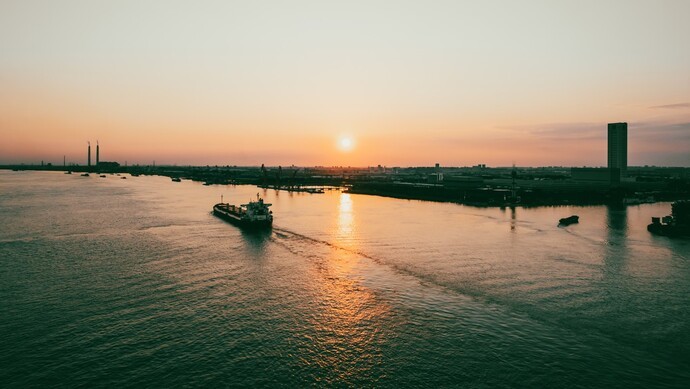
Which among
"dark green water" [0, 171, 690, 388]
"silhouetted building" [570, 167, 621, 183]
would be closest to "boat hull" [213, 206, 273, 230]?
"dark green water" [0, 171, 690, 388]

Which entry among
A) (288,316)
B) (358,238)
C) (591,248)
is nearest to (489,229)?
(591,248)

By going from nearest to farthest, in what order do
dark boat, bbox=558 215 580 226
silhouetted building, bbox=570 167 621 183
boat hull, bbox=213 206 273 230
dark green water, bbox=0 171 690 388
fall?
dark green water, bbox=0 171 690 388 < boat hull, bbox=213 206 273 230 < dark boat, bbox=558 215 580 226 < silhouetted building, bbox=570 167 621 183

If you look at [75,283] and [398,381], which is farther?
[75,283]

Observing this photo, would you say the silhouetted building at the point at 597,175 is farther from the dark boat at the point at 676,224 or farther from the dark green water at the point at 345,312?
the dark green water at the point at 345,312

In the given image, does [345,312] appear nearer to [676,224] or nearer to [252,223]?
[252,223]

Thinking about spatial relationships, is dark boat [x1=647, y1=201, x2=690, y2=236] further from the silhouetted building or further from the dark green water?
the silhouetted building

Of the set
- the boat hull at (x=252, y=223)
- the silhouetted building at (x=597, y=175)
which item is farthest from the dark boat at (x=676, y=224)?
the silhouetted building at (x=597, y=175)

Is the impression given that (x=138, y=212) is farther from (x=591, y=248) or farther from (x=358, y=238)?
(x=591, y=248)
